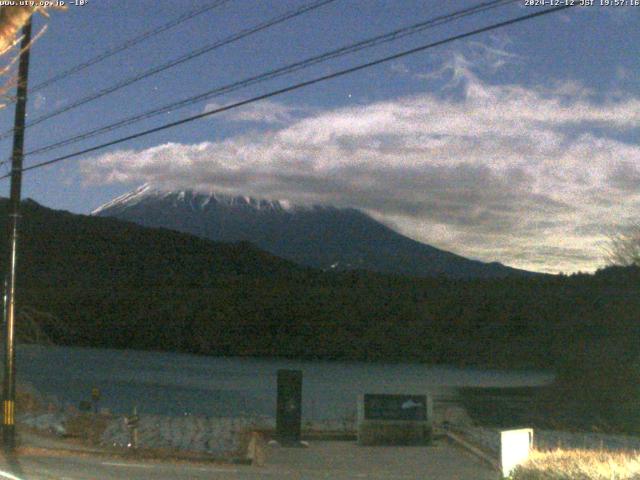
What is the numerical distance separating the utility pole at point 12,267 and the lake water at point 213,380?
16.1m

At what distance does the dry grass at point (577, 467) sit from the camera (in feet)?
30.1

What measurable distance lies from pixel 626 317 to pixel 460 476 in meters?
38.7

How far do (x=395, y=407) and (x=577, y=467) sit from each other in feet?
44.9

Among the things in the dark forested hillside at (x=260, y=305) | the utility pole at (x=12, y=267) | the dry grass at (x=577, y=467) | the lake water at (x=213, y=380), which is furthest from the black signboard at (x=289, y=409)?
the dark forested hillside at (x=260, y=305)

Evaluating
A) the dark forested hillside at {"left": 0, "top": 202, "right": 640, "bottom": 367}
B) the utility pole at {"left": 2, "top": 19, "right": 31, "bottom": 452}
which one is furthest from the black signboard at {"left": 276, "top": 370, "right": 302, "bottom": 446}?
the dark forested hillside at {"left": 0, "top": 202, "right": 640, "bottom": 367}

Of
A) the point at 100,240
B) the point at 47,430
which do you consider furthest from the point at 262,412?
the point at 100,240

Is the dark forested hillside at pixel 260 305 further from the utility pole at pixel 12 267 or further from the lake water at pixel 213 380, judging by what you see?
the utility pole at pixel 12 267

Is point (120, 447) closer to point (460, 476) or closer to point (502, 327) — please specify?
point (460, 476)

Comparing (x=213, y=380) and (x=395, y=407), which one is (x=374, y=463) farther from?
(x=213, y=380)

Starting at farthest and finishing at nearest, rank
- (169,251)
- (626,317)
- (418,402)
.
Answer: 1. (169,251)
2. (626,317)
3. (418,402)

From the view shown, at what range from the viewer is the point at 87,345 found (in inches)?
2837

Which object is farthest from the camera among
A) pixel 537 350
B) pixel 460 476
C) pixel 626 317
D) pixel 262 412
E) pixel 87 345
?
pixel 87 345

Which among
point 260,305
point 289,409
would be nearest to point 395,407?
point 289,409

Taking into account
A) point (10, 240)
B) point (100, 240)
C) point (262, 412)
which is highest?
point (100, 240)
